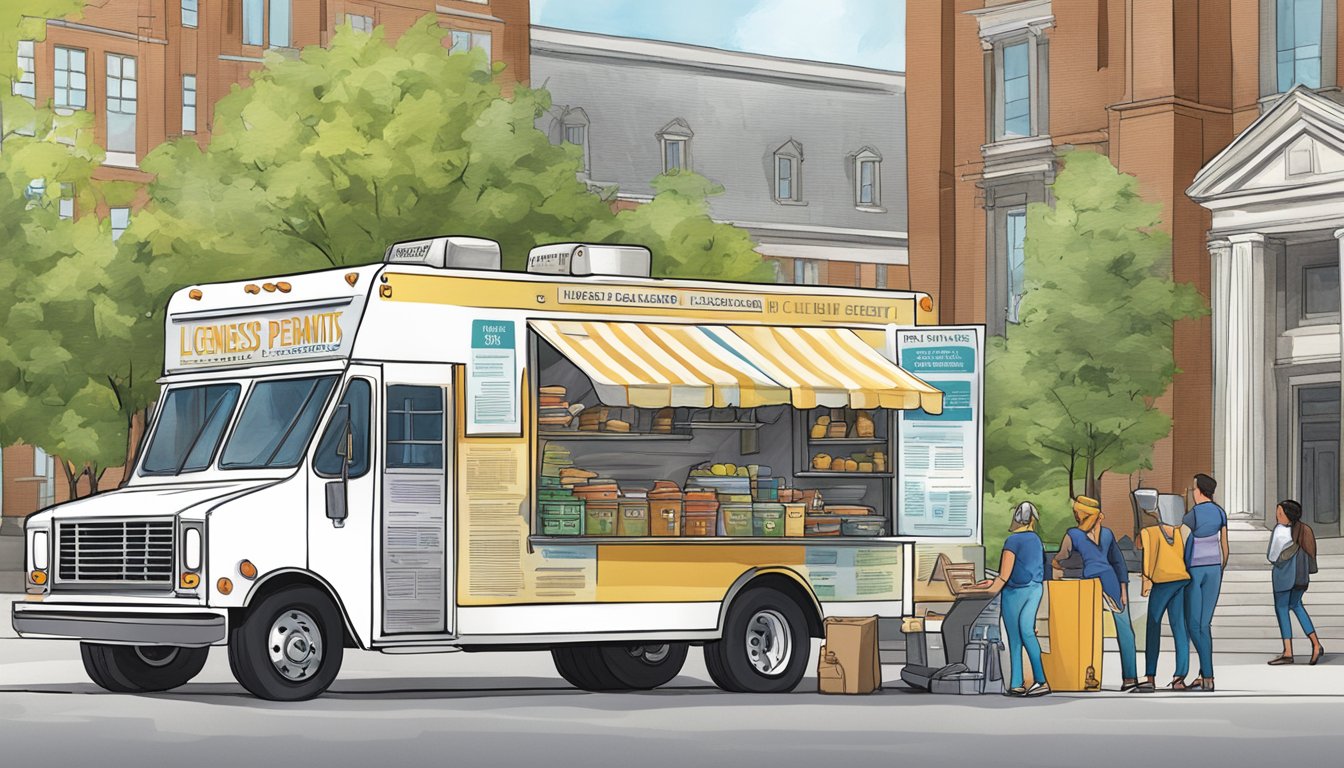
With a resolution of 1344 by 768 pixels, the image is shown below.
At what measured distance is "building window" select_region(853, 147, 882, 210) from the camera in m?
70.4

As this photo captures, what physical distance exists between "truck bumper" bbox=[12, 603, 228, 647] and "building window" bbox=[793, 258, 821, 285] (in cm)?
5039

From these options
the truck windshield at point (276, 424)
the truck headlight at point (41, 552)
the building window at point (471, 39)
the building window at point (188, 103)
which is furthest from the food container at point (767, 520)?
the building window at point (471, 39)

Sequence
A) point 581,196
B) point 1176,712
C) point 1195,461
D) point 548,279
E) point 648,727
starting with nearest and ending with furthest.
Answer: point 648,727
point 1176,712
point 548,279
point 581,196
point 1195,461

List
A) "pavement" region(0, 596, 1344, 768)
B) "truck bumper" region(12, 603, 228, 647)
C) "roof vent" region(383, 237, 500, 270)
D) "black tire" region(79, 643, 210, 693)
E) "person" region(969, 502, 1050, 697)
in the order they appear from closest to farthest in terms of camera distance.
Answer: "pavement" region(0, 596, 1344, 768)
"truck bumper" region(12, 603, 228, 647)
"roof vent" region(383, 237, 500, 270)
"person" region(969, 502, 1050, 697)
"black tire" region(79, 643, 210, 693)

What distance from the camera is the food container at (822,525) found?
66.6 feet

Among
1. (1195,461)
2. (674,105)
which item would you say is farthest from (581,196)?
(674,105)

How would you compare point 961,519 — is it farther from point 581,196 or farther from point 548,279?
point 581,196

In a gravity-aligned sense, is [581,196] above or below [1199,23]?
below

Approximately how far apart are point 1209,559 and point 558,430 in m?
5.26

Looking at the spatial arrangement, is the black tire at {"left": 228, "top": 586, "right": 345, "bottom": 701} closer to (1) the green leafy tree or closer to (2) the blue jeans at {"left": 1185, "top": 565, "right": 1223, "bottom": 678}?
(2) the blue jeans at {"left": 1185, "top": 565, "right": 1223, "bottom": 678}

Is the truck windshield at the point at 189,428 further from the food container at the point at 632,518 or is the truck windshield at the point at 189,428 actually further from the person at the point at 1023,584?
the person at the point at 1023,584

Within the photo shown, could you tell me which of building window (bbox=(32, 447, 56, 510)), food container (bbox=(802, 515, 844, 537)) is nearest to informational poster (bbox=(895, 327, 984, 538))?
food container (bbox=(802, 515, 844, 537))

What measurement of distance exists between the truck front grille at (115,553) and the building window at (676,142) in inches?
1942

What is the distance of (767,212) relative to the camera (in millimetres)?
68312
